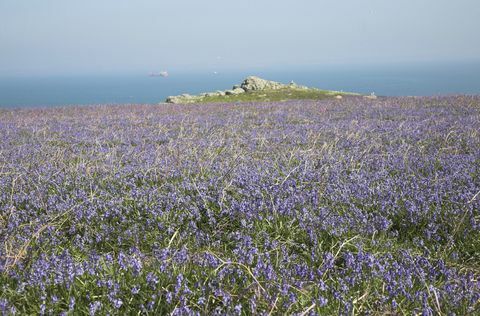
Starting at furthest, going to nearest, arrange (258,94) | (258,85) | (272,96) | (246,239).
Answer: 1. (258,85)
2. (258,94)
3. (272,96)
4. (246,239)

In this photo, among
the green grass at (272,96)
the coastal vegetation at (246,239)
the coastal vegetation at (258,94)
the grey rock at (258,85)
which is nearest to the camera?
the coastal vegetation at (246,239)

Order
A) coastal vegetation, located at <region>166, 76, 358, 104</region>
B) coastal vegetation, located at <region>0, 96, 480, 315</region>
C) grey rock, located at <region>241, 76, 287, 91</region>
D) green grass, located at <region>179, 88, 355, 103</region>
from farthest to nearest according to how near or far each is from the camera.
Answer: grey rock, located at <region>241, 76, 287, 91</region>
coastal vegetation, located at <region>166, 76, 358, 104</region>
green grass, located at <region>179, 88, 355, 103</region>
coastal vegetation, located at <region>0, 96, 480, 315</region>

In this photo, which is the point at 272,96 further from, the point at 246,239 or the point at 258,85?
the point at 246,239

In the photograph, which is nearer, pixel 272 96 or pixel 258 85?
pixel 272 96

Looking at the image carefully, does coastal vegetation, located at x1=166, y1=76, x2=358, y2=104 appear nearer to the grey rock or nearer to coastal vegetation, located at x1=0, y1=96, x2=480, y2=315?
the grey rock

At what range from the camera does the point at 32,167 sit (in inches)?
288

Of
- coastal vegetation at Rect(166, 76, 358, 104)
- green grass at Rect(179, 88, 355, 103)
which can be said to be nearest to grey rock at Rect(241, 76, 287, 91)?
coastal vegetation at Rect(166, 76, 358, 104)

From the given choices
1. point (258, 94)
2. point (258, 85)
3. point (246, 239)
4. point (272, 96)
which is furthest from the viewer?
point (258, 85)

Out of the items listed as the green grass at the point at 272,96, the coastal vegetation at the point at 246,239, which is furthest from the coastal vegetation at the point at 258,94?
the coastal vegetation at the point at 246,239

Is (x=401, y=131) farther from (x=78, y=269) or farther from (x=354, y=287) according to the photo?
(x=78, y=269)

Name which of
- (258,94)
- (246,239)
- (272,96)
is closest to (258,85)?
(258,94)

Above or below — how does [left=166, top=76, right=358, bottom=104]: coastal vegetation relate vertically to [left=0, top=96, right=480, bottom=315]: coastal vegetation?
above

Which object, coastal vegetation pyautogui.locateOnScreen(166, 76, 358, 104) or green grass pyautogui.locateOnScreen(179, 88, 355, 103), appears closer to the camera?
green grass pyautogui.locateOnScreen(179, 88, 355, 103)

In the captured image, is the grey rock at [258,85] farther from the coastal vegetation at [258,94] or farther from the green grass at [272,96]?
the green grass at [272,96]
